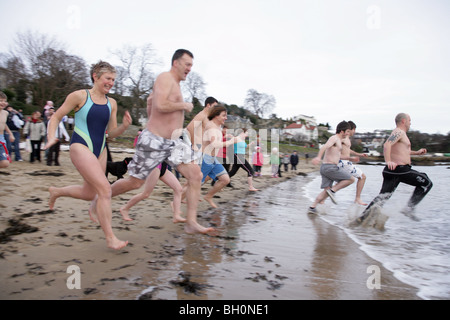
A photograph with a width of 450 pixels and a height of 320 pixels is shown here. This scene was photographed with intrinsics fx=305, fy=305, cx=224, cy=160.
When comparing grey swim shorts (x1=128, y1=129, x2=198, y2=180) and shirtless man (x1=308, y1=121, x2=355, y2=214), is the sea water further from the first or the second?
grey swim shorts (x1=128, y1=129, x2=198, y2=180)

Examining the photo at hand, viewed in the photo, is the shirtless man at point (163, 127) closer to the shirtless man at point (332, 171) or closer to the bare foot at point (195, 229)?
the bare foot at point (195, 229)

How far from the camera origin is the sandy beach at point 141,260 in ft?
7.65

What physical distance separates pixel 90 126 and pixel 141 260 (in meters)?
1.45

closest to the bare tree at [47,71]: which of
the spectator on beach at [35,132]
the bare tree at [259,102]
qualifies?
the spectator on beach at [35,132]

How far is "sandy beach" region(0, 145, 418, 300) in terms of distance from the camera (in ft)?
7.65

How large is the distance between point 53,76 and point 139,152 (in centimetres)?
2442

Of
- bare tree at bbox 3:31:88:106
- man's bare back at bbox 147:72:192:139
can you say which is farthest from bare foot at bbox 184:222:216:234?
bare tree at bbox 3:31:88:106

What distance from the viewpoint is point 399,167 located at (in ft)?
17.5

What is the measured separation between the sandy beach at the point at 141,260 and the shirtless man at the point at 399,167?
1.30m

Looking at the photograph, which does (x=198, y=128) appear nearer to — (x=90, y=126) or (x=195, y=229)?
(x=195, y=229)

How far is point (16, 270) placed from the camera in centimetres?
Result: 250

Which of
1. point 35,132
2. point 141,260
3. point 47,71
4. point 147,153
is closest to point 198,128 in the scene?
point 147,153
